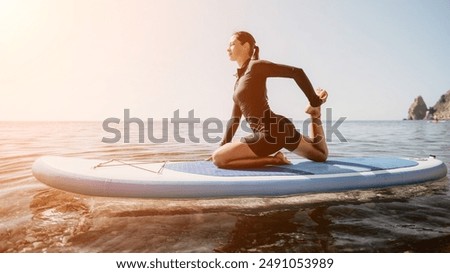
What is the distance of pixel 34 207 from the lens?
3.34m

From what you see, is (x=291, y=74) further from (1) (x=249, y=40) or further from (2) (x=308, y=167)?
(2) (x=308, y=167)

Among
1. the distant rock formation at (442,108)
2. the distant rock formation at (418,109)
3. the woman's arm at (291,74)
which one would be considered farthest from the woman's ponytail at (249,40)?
the distant rock formation at (418,109)

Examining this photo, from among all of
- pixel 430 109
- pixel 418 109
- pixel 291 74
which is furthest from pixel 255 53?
pixel 418 109

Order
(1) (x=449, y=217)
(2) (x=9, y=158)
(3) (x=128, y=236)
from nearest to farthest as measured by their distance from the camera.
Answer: (3) (x=128, y=236) < (1) (x=449, y=217) < (2) (x=9, y=158)

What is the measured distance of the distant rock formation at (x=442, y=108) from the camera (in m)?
65.4

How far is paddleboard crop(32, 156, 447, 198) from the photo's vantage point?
3225 mm

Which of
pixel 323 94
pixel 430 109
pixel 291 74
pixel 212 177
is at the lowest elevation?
pixel 212 177

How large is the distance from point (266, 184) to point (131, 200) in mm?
1291

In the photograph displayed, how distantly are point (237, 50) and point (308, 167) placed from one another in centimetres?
152

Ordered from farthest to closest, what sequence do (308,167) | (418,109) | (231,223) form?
(418,109), (308,167), (231,223)

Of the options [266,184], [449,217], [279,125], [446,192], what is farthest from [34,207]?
[446,192]

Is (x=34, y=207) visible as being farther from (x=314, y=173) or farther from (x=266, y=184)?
(x=314, y=173)

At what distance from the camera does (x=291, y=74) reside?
3420 mm

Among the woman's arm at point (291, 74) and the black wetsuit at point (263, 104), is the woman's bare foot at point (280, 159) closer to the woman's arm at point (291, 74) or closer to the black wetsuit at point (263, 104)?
the black wetsuit at point (263, 104)
